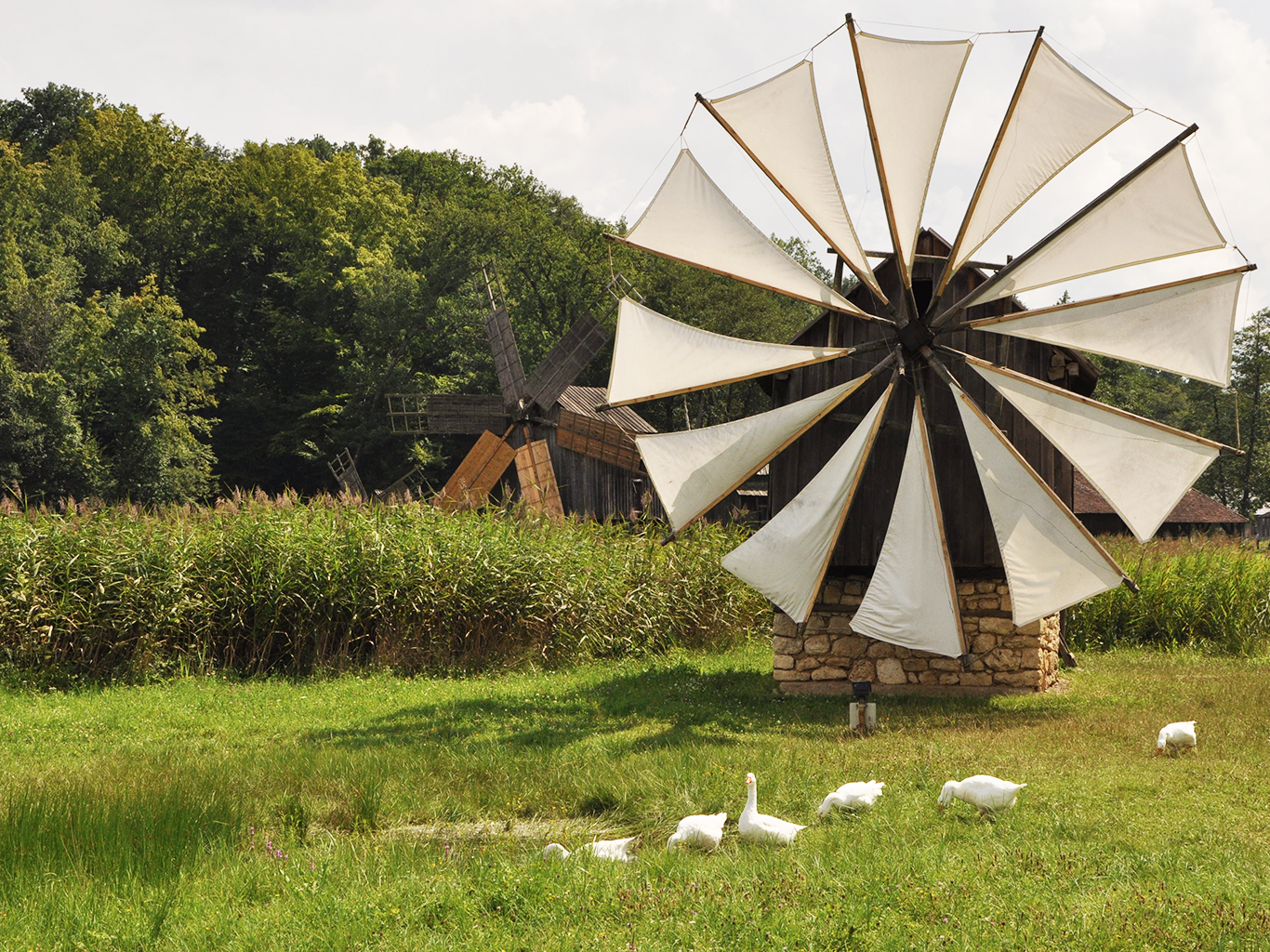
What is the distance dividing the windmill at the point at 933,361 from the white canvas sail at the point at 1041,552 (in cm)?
2

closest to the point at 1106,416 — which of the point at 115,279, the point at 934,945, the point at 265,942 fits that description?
the point at 934,945

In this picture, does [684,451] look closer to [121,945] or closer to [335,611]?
[335,611]

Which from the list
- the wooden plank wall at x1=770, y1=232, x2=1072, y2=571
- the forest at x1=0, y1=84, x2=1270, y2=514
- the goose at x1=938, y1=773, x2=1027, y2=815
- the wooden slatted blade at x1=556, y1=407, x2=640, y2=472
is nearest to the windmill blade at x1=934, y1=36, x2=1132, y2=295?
the wooden plank wall at x1=770, y1=232, x2=1072, y2=571

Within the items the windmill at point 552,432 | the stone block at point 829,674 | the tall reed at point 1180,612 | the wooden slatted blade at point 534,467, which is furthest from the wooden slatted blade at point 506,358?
the stone block at point 829,674

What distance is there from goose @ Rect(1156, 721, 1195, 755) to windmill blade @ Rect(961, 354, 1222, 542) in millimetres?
2310

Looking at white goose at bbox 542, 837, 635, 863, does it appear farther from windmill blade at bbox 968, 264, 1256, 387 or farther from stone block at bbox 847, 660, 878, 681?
windmill blade at bbox 968, 264, 1256, 387

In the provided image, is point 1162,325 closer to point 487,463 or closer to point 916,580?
point 916,580

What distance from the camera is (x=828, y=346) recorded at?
12.2 meters

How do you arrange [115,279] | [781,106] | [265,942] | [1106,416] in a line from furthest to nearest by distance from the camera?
[115,279] → [781,106] → [1106,416] → [265,942]

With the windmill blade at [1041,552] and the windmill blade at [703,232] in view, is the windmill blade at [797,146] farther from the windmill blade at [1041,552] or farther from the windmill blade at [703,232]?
the windmill blade at [1041,552]

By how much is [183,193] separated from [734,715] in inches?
1834

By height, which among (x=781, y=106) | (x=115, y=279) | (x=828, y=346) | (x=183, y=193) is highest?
(x=183, y=193)

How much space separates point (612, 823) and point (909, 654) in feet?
19.0

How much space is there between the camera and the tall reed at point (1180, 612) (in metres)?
15.9
